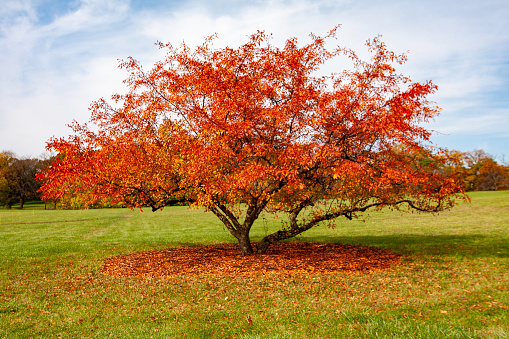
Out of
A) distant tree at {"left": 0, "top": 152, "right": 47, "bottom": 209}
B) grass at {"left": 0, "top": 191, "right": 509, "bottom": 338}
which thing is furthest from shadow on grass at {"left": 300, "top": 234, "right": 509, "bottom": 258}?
distant tree at {"left": 0, "top": 152, "right": 47, "bottom": 209}

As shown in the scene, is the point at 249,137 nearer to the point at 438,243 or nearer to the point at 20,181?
the point at 438,243

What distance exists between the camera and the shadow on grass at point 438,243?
15.5 m

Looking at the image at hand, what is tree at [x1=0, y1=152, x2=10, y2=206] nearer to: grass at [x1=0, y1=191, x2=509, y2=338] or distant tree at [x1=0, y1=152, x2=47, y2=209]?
distant tree at [x1=0, y1=152, x2=47, y2=209]

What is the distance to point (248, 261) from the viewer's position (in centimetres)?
1372

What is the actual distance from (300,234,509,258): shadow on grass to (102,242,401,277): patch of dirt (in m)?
1.64

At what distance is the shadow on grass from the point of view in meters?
15.5

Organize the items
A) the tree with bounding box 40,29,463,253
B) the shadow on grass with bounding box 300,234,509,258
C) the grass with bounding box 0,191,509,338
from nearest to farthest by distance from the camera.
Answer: the grass with bounding box 0,191,509,338 < the tree with bounding box 40,29,463,253 < the shadow on grass with bounding box 300,234,509,258

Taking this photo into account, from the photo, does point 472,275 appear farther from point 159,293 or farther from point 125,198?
point 125,198

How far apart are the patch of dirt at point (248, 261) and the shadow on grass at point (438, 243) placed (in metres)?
1.64

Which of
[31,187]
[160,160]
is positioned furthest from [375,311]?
[31,187]

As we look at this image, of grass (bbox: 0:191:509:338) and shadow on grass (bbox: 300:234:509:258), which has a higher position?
grass (bbox: 0:191:509:338)

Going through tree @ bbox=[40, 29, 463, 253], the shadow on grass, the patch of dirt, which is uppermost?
tree @ bbox=[40, 29, 463, 253]

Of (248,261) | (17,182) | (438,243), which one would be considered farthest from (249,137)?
(17,182)

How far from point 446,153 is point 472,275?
12.8 ft
